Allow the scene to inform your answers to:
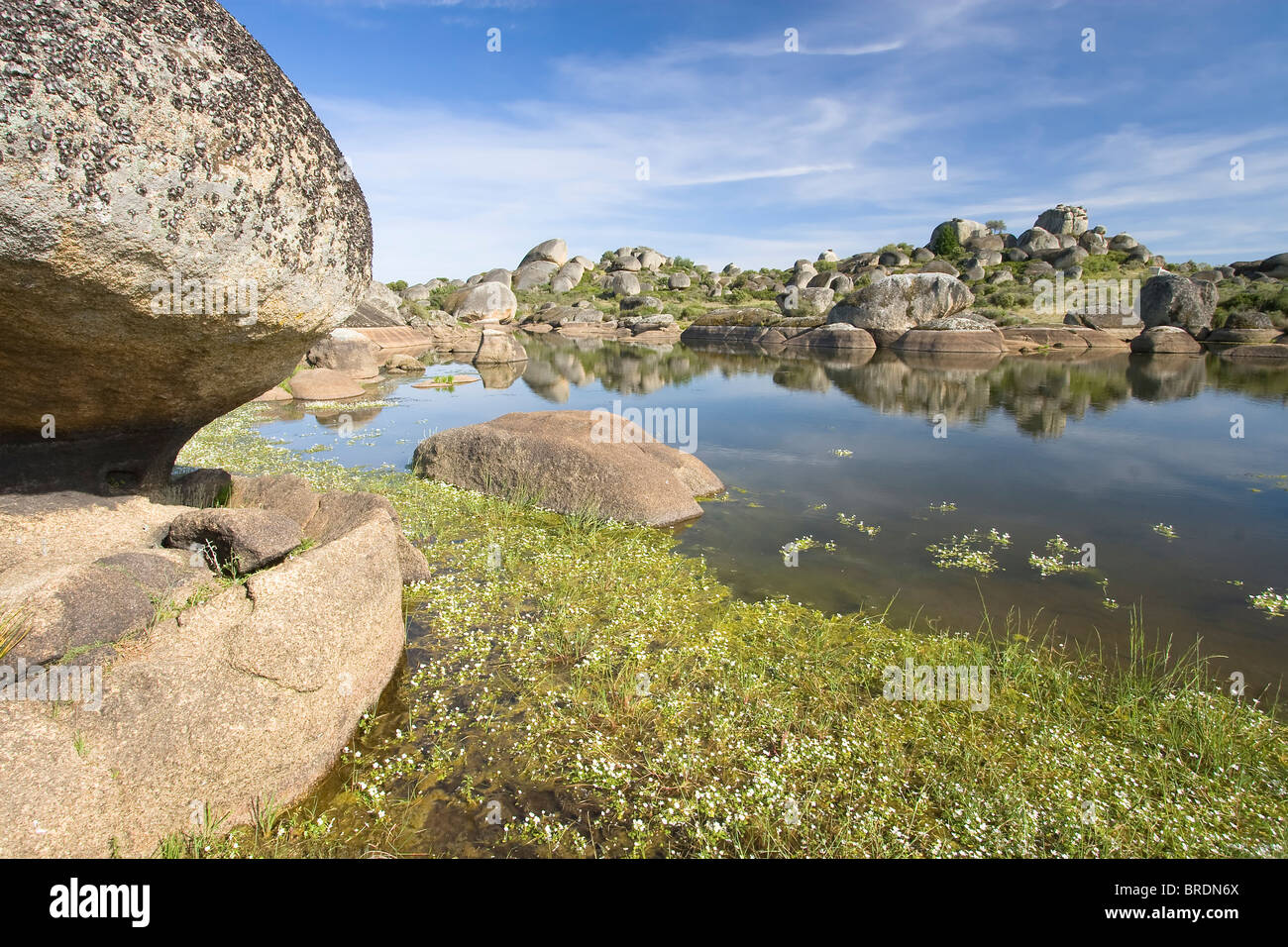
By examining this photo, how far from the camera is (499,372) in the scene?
27.9 meters

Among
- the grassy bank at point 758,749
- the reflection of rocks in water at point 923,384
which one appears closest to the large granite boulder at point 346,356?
the reflection of rocks in water at point 923,384

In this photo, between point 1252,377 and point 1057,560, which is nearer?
point 1057,560

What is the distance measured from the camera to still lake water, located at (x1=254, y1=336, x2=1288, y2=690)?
21.4 ft

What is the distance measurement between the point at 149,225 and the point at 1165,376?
97.0 ft

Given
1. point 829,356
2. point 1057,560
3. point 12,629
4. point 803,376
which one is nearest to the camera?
point 12,629

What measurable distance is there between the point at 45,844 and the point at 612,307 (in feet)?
197

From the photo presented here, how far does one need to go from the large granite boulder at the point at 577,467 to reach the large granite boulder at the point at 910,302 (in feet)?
102

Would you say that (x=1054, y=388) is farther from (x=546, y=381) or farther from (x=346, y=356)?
(x=346, y=356)

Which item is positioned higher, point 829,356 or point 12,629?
point 829,356

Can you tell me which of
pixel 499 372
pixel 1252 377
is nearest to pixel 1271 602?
pixel 1252 377

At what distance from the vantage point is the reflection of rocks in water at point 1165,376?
20281 millimetres

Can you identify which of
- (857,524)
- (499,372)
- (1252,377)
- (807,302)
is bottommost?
(857,524)

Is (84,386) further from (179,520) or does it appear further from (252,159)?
(252,159)

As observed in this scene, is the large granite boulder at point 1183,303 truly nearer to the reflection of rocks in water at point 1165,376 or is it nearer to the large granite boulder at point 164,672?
the reflection of rocks in water at point 1165,376
